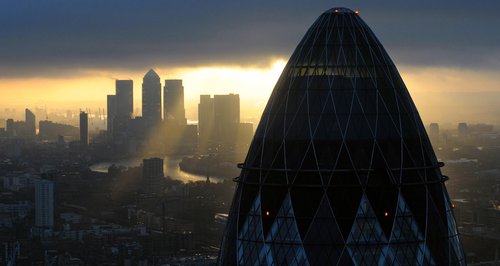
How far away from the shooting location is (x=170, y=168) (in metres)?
166

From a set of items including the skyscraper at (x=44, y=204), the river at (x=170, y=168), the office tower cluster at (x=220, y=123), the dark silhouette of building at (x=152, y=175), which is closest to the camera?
the skyscraper at (x=44, y=204)

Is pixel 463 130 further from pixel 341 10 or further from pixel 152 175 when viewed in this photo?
pixel 341 10

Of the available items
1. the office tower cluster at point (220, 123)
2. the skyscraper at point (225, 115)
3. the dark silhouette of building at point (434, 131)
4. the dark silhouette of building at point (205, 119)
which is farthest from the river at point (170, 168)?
the dark silhouette of building at point (434, 131)

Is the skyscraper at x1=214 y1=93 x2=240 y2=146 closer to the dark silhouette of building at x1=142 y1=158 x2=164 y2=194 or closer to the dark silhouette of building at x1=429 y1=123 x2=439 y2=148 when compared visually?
the dark silhouette of building at x1=142 y1=158 x2=164 y2=194

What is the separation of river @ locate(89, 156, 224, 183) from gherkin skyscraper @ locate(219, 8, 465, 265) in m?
109

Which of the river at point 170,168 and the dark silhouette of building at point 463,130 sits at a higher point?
the dark silhouette of building at point 463,130

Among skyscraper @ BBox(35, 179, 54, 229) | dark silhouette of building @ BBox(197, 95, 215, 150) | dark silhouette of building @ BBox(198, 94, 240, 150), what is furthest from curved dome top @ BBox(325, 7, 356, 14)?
dark silhouette of building @ BBox(197, 95, 215, 150)

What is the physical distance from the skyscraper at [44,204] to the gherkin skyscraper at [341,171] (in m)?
85.1

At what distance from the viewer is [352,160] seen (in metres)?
18.3

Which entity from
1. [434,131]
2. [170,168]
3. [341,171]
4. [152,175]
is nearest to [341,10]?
[341,171]

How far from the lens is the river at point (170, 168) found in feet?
475

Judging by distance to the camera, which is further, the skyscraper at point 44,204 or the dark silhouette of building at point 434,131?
the dark silhouette of building at point 434,131

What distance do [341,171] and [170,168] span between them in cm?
14884

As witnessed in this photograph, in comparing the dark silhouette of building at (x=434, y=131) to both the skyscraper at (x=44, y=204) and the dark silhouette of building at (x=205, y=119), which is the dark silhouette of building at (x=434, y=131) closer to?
the skyscraper at (x=44, y=204)
